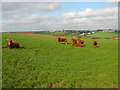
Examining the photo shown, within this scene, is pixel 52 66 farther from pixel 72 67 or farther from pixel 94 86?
pixel 94 86

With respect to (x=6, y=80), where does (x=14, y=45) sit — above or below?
above

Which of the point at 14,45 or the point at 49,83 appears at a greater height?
→ the point at 14,45

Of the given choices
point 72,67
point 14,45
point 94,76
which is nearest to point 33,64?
point 72,67

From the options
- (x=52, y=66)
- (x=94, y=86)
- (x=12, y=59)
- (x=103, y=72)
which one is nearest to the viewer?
(x=94, y=86)

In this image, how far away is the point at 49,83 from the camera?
380 inches

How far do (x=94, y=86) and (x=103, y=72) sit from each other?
115 inches

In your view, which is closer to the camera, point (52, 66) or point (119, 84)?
point (119, 84)

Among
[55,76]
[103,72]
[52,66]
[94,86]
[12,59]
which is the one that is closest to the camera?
[94,86]

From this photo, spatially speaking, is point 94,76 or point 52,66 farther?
point 52,66

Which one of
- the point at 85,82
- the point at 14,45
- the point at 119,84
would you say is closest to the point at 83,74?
the point at 85,82

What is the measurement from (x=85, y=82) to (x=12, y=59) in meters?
7.06

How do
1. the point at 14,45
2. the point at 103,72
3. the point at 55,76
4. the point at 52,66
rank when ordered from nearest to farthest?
the point at 55,76, the point at 103,72, the point at 52,66, the point at 14,45

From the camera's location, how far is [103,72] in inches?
474

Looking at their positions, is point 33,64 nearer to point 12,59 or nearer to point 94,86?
point 12,59
